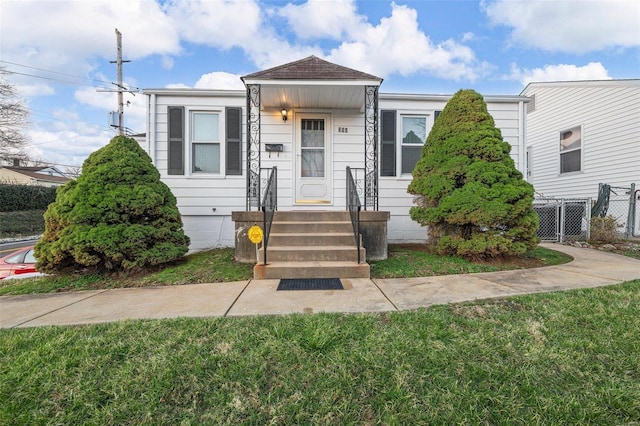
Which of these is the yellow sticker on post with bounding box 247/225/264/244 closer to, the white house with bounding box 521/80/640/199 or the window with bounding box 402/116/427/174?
the window with bounding box 402/116/427/174

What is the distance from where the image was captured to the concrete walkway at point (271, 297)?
9.50ft

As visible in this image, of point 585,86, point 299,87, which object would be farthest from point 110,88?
point 585,86

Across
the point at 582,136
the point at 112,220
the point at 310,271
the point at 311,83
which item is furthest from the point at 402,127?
the point at 582,136

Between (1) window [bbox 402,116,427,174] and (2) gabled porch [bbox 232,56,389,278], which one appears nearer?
(2) gabled porch [bbox 232,56,389,278]

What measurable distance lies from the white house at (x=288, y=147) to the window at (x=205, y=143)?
0.07 ft

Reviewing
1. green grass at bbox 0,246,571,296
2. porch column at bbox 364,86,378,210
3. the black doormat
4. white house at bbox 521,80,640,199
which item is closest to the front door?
porch column at bbox 364,86,378,210

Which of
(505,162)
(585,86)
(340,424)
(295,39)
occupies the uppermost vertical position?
(295,39)

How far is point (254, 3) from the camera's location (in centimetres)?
809

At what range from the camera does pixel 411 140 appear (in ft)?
22.7

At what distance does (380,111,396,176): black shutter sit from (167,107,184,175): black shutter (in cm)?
463

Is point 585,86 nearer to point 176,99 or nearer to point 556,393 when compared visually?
point 556,393

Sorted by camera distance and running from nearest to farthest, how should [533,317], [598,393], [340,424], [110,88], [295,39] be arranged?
[340,424] → [598,393] → [533,317] → [295,39] → [110,88]

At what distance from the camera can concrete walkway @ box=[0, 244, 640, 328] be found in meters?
2.89

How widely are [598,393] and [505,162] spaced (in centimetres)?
405
